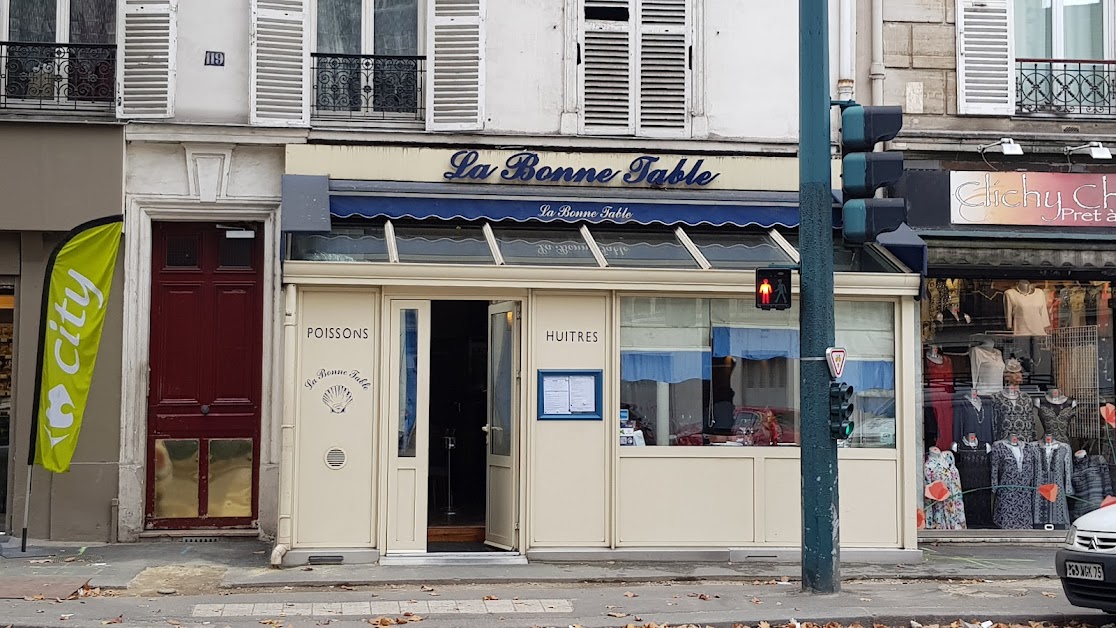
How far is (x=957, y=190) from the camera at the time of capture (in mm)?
12906

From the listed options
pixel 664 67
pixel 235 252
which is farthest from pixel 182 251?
pixel 664 67

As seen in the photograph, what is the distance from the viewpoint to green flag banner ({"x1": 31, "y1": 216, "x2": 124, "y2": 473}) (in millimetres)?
11484

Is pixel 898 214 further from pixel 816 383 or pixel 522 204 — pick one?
pixel 522 204

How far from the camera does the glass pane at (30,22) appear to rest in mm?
12391

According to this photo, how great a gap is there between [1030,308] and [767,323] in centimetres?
354

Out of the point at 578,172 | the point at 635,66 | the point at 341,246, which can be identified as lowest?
the point at 341,246

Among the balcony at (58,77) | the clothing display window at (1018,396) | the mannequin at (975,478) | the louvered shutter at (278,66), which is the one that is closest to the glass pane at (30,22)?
the balcony at (58,77)

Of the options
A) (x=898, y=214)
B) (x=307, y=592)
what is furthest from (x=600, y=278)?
(x=307, y=592)

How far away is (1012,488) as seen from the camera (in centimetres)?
1320

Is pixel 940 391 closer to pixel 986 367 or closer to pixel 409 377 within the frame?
pixel 986 367

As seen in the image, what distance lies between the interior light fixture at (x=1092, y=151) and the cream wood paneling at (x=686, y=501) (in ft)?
16.8

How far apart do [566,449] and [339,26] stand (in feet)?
17.0

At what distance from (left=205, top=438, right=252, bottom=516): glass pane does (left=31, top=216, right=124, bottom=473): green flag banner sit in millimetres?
1410

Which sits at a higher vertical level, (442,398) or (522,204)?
(522,204)
